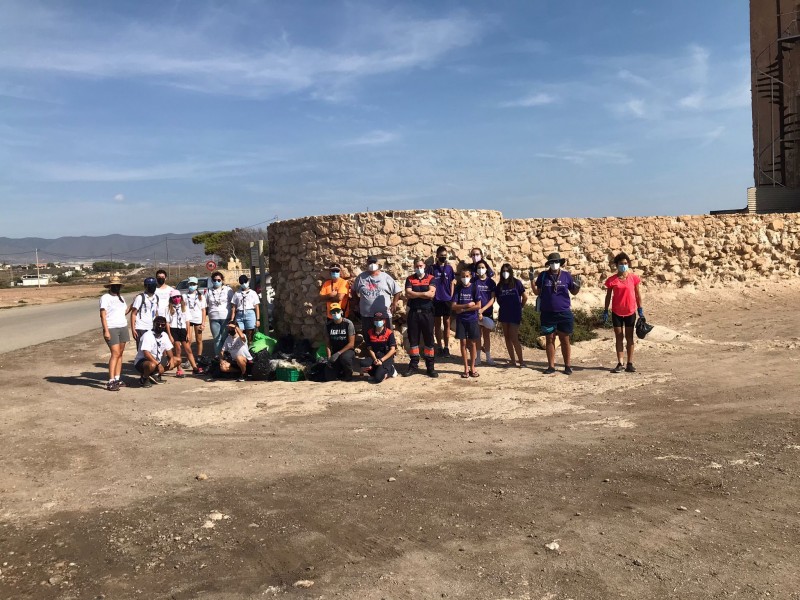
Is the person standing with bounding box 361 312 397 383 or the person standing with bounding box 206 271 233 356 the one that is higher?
the person standing with bounding box 206 271 233 356

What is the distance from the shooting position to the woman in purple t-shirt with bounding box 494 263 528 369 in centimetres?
979

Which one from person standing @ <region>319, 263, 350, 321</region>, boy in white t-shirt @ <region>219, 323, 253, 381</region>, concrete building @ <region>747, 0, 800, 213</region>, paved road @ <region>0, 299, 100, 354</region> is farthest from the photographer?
concrete building @ <region>747, 0, 800, 213</region>

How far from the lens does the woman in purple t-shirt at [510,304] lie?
9.79 meters

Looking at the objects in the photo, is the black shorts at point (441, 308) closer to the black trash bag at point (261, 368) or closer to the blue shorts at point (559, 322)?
the blue shorts at point (559, 322)

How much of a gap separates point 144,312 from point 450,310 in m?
4.74

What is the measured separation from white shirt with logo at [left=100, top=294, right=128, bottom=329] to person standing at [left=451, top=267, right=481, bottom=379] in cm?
488

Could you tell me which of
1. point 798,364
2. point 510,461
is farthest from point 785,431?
point 798,364

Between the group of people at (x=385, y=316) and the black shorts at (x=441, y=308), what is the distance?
2 centimetres

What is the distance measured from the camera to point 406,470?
5.43 meters

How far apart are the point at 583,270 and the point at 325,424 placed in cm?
849

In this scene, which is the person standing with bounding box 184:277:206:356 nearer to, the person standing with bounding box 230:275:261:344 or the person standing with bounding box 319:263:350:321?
the person standing with bounding box 230:275:261:344

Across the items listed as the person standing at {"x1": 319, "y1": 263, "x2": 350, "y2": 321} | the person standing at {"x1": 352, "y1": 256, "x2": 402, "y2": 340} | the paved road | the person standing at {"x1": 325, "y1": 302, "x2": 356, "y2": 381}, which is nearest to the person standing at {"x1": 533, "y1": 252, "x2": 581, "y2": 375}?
the person standing at {"x1": 352, "y1": 256, "x2": 402, "y2": 340}

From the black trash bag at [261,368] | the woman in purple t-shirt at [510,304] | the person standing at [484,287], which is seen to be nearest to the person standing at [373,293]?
the person standing at [484,287]

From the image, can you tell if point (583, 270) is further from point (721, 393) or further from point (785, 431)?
point (785, 431)
